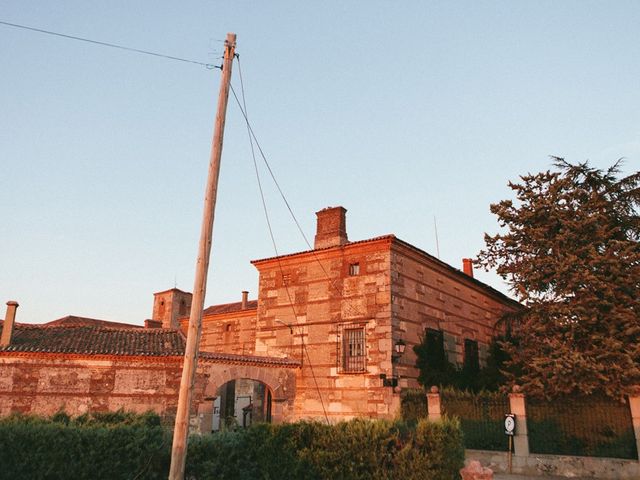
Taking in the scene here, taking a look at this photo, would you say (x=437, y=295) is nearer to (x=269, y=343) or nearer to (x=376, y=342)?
(x=376, y=342)

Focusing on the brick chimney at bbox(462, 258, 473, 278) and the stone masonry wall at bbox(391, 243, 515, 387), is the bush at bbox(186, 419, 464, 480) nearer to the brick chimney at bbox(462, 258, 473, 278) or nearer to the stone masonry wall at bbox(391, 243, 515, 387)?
the stone masonry wall at bbox(391, 243, 515, 387)

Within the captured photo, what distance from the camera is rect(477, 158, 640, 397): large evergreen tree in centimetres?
1497

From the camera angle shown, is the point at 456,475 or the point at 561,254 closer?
the point at 456,475

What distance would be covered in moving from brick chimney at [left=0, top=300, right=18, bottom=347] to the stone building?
49mm

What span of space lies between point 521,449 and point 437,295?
323 inches

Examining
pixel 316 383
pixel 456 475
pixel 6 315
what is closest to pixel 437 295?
pixel 316 383

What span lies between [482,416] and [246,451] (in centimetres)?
1003

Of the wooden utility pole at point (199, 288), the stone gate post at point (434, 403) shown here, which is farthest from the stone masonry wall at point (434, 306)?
the wooden utility pole at point (199, 288)

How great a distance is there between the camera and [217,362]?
19.0 metres

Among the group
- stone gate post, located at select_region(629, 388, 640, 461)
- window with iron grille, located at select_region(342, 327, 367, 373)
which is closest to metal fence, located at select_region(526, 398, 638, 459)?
stone gate post, located at select_region(629, 388, 640, 461)

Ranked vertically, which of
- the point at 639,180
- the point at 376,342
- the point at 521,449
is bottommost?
the point at 521,449

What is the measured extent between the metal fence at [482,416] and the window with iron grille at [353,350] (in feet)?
12.3

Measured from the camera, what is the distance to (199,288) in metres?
8.35

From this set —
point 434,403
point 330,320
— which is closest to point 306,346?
point 330,320
